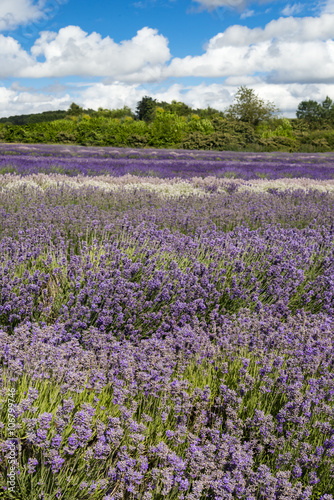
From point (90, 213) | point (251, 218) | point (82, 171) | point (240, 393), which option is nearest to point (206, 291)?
point (240, 393)

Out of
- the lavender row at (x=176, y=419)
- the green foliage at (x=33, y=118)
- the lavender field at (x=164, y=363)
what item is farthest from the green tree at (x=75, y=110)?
the lavender row at (x=176, y=419)

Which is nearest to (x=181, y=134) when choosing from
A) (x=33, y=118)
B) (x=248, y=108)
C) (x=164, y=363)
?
(x=248, y=108)

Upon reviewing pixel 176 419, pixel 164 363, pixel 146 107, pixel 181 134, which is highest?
pixel 146 107

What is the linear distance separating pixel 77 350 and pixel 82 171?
930 cm

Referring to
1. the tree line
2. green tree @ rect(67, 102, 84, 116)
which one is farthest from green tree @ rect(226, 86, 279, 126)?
green tree @ rect(67, 102, 84, 116)

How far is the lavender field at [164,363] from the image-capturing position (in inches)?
62.9

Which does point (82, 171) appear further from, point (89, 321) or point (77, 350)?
point (77, 350)

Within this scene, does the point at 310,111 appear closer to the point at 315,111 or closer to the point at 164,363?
the point at 315,111

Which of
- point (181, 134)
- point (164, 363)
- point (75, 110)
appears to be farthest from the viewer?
point (75, 110)

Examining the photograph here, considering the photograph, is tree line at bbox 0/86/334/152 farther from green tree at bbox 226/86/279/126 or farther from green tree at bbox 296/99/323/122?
green tree at bbox 296/99/323/122

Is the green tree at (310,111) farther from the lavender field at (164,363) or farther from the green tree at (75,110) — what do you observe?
the lavender field at (164,363)

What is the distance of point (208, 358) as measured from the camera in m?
2.63

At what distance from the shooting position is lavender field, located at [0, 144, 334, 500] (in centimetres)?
160

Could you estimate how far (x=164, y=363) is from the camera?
2.28 m
